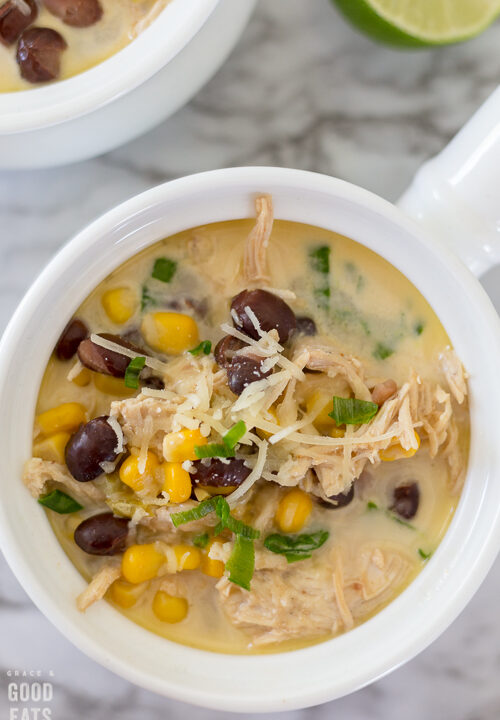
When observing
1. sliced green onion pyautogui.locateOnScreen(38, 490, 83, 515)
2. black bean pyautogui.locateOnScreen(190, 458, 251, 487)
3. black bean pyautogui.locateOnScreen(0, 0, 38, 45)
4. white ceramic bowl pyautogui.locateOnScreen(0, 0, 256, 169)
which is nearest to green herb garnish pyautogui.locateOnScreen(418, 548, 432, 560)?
black bean pyautogui.locateOnScreen(190, 458, 251, 487)

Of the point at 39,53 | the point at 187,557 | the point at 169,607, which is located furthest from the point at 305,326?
the point at 39,53

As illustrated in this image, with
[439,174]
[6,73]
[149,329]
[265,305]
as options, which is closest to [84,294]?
[149,329]

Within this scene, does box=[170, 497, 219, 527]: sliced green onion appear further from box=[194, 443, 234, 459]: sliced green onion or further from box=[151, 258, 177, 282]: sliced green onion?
box=[151, 258, 177, 282]: sliced green onion

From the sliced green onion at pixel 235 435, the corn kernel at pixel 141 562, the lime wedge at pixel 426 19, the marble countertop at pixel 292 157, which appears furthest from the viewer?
the marble countertop at pixel 292 157

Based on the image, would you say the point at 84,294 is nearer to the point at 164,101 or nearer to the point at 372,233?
the point at 164,101

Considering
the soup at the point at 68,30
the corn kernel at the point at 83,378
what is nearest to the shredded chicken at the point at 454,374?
the corn kernel at the point at 83,378

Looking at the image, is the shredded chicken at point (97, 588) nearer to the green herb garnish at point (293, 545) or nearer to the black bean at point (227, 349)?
the green herb garnish at point (293, 545)
